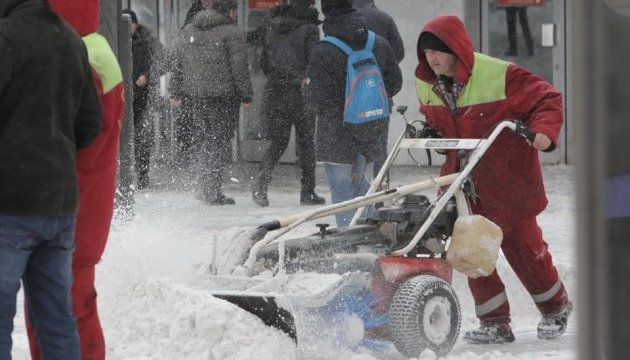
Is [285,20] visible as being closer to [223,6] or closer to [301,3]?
[301,3]

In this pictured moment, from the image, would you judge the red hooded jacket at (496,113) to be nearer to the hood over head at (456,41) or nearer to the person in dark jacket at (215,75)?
the hood over head at (456,41)

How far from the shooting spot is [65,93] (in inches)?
145

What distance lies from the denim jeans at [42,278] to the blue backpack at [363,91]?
446 cm

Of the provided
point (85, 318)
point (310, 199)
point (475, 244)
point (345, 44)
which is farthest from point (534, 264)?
point (310, 199)

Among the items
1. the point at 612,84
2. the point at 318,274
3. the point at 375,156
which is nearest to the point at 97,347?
the point at 318,274

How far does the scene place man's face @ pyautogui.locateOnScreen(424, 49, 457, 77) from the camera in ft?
19.1

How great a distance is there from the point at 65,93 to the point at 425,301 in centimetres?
225

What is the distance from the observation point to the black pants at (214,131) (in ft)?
38.4

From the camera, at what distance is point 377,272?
18.1ft

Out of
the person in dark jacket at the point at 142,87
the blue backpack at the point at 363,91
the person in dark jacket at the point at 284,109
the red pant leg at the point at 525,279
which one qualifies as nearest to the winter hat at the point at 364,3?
the person in dark jacket at the point at 284,109

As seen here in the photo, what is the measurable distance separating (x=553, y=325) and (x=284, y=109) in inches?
250

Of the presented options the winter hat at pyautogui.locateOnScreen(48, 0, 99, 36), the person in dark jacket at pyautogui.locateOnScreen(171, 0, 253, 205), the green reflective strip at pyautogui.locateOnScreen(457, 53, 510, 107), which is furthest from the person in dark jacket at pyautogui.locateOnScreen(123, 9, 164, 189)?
the winter hat at pyautogui.locateOnScreen(48, 0, 99, 36)

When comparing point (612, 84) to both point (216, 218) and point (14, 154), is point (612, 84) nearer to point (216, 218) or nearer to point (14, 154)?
point (14, 154)

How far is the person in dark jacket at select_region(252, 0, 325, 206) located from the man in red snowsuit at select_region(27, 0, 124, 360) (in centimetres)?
733
